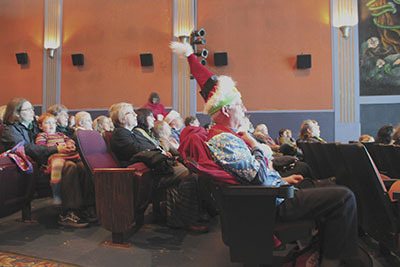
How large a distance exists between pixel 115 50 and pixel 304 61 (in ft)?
11.9

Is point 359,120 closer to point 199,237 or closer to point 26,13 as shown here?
point 199,237

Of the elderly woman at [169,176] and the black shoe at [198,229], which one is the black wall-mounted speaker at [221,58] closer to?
the elderly woman at [169,176]

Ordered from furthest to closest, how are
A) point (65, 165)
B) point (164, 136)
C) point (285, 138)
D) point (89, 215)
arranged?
point (285, 138)
point (164, 136)
point (89, 215)
point (65, 165)

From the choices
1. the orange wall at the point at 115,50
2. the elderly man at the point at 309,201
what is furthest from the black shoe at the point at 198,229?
the orange wall at the point at 115,50

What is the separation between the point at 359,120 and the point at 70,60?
5.67 metres

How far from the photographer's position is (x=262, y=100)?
21.5 feet

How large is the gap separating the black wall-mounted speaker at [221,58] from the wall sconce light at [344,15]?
6.38ft

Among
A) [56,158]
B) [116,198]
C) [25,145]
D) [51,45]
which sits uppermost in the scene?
[51,45]

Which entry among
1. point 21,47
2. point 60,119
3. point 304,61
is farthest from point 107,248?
point 21,47

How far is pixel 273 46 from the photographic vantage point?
21.4 feet

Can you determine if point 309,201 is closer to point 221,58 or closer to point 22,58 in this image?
point 221,58

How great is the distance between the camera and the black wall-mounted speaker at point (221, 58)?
6.64m

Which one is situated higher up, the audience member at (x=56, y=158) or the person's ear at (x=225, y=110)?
the person's ear at (x=225, y=110)

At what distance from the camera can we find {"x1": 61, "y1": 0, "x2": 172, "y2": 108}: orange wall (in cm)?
698
